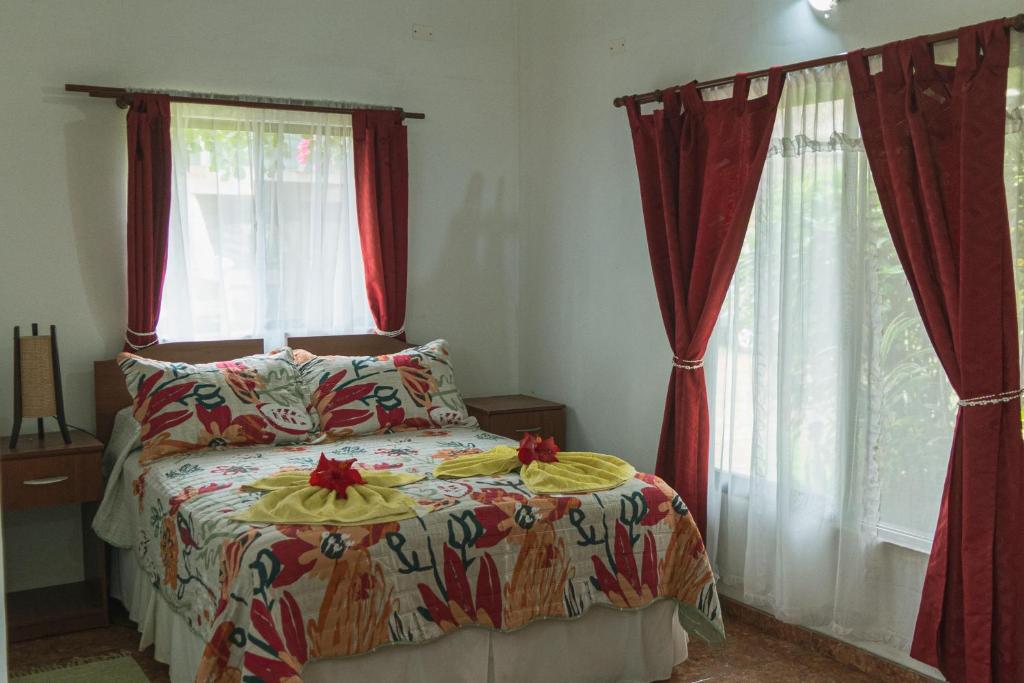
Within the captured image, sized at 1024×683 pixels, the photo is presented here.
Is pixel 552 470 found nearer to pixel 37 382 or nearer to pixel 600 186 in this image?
pixel 600 186

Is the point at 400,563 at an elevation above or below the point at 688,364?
below

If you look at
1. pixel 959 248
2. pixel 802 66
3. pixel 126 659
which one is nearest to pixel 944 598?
pixel 959 248

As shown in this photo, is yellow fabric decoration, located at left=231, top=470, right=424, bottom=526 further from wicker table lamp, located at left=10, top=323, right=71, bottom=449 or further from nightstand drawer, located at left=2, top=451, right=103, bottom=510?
wicker table lamp, located at left=10, top=323, right=71, bottom=449

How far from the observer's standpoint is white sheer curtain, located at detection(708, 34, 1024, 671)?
2.95 m

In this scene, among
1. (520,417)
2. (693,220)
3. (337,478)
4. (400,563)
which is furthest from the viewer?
(520,417)

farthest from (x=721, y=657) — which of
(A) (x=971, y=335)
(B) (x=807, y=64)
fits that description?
(B) (x=807, y=64)

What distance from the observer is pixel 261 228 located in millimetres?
4156

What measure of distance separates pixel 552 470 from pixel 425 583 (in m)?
0.63

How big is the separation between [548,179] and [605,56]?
69 cm

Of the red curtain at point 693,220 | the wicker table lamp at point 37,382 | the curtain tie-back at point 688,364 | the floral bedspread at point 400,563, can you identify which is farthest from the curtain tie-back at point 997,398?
the wicker table lamp at point 37,382

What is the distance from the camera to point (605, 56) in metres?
4.23

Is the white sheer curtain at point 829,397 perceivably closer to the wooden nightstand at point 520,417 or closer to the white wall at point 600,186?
the white wall at point 600,186

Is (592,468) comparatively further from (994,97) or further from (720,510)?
(994,97)

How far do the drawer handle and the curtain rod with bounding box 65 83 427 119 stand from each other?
149cm
